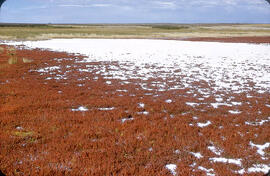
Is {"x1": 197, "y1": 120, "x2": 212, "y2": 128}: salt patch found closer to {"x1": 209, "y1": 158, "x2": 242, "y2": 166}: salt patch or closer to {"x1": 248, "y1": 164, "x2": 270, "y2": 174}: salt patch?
{"x1": 209, "y1": 158, "x2": 242, "y2": 166}: salt patch

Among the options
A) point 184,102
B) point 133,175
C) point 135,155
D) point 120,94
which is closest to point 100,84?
point 120,94

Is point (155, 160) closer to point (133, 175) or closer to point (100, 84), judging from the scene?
point (133, 175)

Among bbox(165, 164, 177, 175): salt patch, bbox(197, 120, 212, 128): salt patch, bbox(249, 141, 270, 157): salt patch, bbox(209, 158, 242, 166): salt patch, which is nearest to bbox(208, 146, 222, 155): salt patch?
bbox(209, 158, 242, 166): salt patch

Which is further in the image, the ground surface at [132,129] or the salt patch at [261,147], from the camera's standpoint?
the salt patch at [261,147]

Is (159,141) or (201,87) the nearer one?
(159,141)

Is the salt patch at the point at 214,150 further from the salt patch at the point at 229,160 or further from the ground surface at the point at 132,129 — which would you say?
the salt patch at the point at 229,160

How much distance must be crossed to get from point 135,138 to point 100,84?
9.23 metres

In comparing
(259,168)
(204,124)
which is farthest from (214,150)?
(204,124)

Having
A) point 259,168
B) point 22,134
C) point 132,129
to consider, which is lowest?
point 259,168

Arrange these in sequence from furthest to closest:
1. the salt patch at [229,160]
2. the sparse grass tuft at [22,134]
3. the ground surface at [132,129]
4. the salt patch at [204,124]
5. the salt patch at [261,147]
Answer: the salt patch at [204,124]
the sparse grass tuft at [22,134]
the salt patch at [261,147]
the salt patch at [229,160]
the ground surface at [132,129]

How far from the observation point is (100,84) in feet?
52.6

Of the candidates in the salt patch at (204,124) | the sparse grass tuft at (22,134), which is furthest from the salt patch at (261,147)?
the sparse grass tuft at (22,134)

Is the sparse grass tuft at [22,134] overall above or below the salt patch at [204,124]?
above

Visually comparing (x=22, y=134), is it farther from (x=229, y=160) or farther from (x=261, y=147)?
(x=261, y=147)
